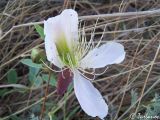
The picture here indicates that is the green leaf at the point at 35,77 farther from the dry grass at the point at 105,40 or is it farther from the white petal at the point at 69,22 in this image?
the white petal at the point at 69,22

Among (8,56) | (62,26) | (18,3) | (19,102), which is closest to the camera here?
(62,26)

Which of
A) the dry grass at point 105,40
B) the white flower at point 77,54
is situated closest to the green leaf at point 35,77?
the dry grass at point 105,40

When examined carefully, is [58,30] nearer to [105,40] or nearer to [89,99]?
[89,99]

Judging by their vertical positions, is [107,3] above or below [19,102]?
above

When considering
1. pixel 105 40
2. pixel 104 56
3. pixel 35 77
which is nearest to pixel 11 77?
pixel 35 77

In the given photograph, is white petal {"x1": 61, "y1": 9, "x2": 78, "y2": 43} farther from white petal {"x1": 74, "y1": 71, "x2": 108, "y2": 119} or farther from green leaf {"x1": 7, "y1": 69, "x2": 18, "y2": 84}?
green leaf {"x1": 7, "y1": 69, "x2": 18, "y2": 84}

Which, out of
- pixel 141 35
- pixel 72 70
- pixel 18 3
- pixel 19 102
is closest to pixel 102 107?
pixel 72 70

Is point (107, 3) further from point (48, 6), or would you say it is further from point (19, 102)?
point (19, 102)

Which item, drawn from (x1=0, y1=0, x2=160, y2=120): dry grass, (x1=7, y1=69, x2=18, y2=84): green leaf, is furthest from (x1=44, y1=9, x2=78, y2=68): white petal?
(x1=7, y1=69, x2=18, y2=84): green leaf
